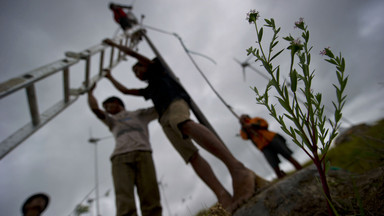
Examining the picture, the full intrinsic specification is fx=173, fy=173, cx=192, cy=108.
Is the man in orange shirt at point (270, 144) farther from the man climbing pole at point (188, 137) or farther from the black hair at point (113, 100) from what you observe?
the black hair at point (113, 100)

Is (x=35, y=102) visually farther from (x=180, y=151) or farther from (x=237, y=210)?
(x=237, y=210)

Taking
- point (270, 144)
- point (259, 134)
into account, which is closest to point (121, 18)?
point (259, 134)

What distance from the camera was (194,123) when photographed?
1.71 meters

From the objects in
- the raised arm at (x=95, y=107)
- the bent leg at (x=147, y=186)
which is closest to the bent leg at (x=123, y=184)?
the bent leg at (x=147, y=186)

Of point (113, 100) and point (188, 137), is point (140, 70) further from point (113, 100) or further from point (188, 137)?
point (188, 137)

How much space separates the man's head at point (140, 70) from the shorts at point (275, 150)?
3.04 m

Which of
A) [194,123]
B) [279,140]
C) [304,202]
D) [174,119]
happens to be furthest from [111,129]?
[279,140]

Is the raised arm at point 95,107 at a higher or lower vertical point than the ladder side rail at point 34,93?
higher

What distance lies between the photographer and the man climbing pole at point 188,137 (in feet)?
4.71

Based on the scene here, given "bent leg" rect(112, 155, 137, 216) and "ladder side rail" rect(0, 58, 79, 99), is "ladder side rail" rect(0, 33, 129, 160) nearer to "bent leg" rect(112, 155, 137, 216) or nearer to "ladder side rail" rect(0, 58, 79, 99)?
"ladder side rail" rect(0, 58, 79, 99)

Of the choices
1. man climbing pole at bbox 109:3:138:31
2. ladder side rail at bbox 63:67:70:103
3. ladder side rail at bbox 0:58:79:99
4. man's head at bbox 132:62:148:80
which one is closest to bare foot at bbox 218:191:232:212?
ladder side rail at bbox 0:58:79:99

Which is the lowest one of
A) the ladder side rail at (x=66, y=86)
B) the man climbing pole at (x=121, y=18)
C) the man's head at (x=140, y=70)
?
the ladder side rail at (x=66, y=86)

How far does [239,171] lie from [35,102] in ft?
6.26

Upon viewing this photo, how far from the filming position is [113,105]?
3270 millimetres
